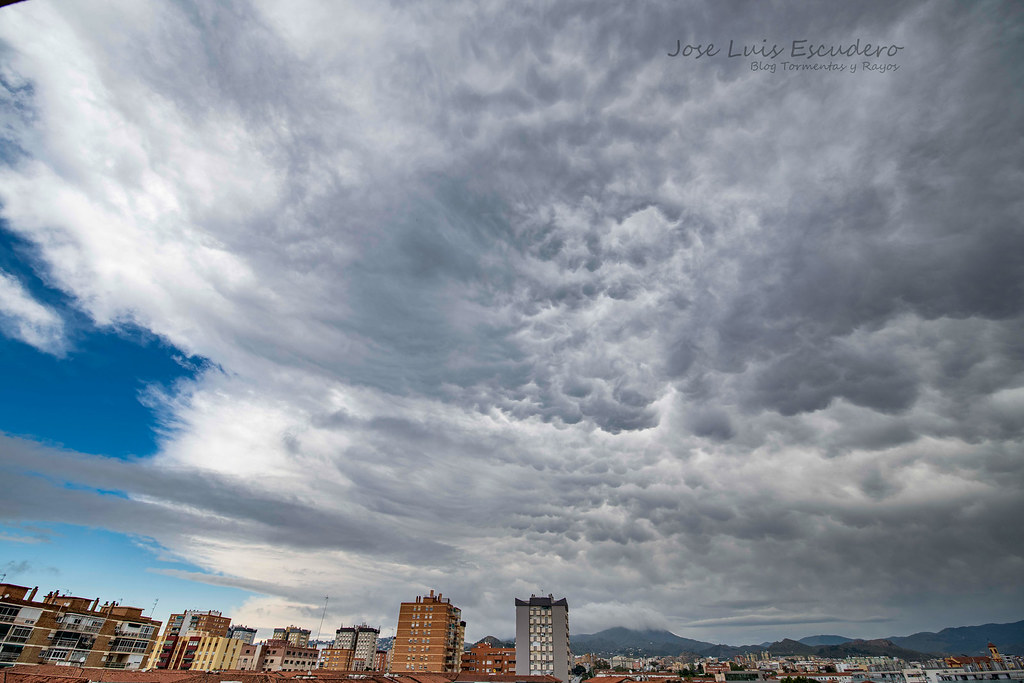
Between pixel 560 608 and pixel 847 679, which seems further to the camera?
pixel 847 679

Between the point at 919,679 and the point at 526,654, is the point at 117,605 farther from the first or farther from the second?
the point at 919,679

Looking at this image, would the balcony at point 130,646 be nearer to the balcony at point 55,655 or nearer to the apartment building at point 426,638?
the balcony at point 55,655

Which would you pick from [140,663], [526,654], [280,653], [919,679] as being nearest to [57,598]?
[140,663]

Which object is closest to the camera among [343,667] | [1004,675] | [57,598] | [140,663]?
[57,598]

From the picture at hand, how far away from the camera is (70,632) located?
253ft

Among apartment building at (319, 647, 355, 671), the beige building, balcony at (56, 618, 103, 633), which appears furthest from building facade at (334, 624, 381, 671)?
balcony at (56, 618, 103, 633)

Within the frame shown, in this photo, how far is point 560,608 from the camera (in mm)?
111875

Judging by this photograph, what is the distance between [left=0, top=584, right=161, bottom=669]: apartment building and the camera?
69500mm

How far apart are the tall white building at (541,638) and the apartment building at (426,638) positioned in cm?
1789

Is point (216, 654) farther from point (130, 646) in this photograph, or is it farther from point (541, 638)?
point (541, 638)

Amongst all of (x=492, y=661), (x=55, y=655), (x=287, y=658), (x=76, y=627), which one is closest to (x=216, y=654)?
(x=287, y=658)

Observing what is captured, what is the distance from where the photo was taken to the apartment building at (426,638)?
371ft

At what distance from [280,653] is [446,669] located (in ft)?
162

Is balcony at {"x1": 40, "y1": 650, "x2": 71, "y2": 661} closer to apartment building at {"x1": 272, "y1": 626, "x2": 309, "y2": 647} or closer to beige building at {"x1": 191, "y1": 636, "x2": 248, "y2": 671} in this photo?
beige building at {"x1": 191, "y1": 636, "x2": 248, "y2": 671}
